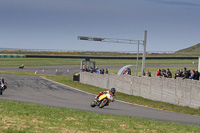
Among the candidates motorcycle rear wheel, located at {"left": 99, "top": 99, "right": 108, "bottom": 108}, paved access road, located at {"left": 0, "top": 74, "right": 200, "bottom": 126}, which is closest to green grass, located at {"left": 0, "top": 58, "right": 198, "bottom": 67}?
paved access road, located at {"left": 0, "top": 74, "right": 200, "bottom": 126}

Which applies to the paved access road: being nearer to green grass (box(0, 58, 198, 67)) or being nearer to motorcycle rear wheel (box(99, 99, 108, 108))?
motorcycle rear wheel (box(99, 99, 108, 108))

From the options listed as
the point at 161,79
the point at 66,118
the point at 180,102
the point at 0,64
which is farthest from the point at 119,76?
the point at 0,64

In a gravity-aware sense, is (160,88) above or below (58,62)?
below

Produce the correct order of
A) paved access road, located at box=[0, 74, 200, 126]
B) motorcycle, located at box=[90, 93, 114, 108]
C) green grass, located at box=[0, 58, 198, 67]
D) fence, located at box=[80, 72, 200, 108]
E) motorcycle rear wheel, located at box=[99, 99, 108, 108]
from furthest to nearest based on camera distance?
1. green grass, located at box=[0, 58, 198, 67]
2. fence, located at box=[80, 72, 200, 108]
3. motorcycle rear wheel, located at box=[99, 99, 108, 108]
4. motorcycle, located at box=[90, 93, 114, 108]
5. paved access road, located at box=[0, 74, 200, 126]

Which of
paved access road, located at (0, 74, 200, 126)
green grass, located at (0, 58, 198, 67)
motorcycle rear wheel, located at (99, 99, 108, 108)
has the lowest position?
paved access road, located at (0, 74, 200, 126)

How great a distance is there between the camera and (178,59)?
281 feet

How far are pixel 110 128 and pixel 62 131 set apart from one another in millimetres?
1944

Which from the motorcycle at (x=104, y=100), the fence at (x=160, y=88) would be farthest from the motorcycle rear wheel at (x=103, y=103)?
the fence at (x=160, y=88)

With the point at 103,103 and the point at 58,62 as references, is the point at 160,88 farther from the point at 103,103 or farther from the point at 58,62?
the point at 58,62

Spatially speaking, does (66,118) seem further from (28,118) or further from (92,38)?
(92,38)

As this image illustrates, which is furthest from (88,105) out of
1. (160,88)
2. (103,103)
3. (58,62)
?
(58,62)

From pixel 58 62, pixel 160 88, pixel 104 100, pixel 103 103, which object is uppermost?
pixel 58 62

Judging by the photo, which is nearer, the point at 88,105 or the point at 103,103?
the point at 103,103

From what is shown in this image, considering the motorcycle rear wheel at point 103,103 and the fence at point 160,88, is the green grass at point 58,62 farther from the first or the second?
the motorcycle rear wheel at point 103,103
